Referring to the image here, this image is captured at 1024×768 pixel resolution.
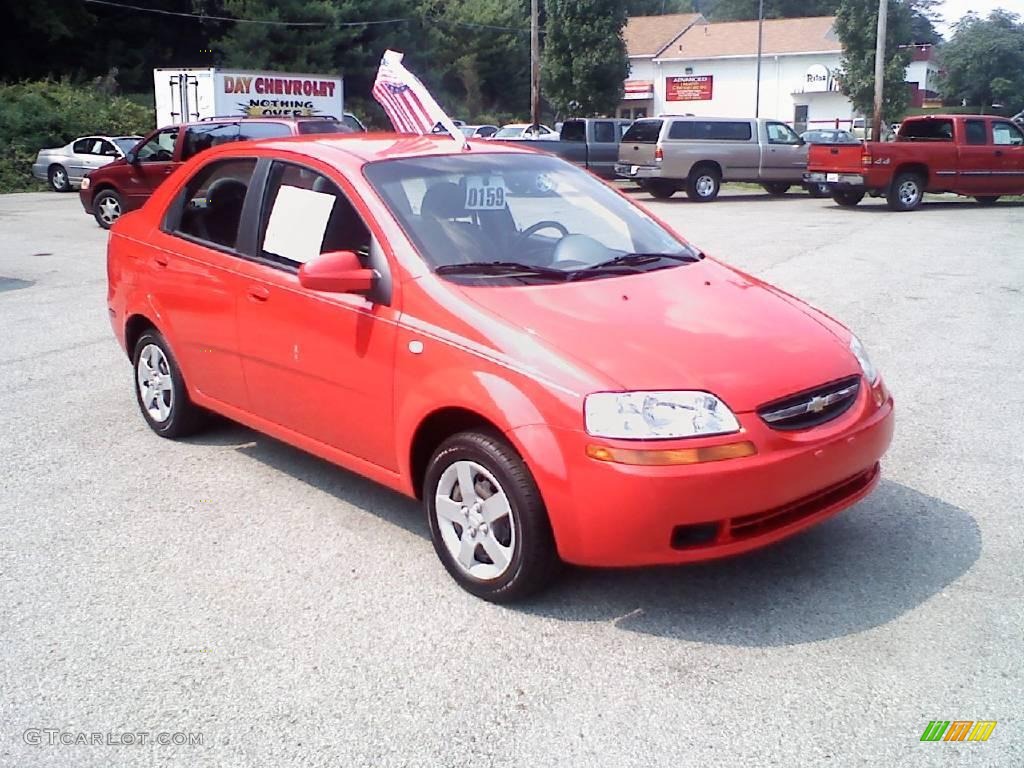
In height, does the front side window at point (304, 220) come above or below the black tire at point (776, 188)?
above

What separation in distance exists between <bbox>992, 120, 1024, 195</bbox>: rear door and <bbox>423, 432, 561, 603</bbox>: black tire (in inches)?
793

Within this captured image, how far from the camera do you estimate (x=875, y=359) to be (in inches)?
306

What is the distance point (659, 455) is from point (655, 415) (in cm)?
15

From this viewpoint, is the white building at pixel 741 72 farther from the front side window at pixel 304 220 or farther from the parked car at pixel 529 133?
the front side window at pixel 304 220

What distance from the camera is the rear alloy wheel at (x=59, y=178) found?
27.2 m

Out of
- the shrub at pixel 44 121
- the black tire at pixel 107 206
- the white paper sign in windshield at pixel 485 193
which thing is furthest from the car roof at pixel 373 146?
the shrub at pixel 44 121

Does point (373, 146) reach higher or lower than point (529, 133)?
lower

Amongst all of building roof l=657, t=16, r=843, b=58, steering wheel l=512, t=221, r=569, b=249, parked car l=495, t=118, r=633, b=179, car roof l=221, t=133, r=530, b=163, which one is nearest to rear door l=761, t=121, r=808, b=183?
parked car l=495, t=118, r=633, b=179

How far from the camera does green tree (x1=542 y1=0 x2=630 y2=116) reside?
1827 inches

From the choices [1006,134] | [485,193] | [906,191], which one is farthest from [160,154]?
[1006,134]

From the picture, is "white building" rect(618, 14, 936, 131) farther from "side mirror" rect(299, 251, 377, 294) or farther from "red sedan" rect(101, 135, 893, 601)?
"side mirror" rect(299, 251, 377, 294)

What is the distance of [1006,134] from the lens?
69.2 ft

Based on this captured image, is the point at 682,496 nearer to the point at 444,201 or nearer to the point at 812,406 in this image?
the point at 812,406

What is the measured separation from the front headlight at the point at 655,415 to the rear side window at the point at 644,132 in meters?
21.0
